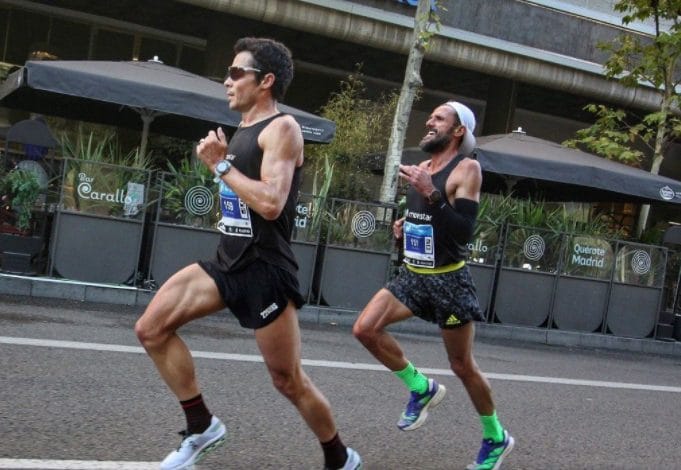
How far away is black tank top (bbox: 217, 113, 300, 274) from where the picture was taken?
395 centimetres

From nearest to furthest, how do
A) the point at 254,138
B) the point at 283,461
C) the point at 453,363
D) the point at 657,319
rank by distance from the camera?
1. the point at 254,138
2. the point at 283,461
3. the point at 453,363
4. the point at 657,319

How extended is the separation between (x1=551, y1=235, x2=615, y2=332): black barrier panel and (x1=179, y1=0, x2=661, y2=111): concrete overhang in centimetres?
548

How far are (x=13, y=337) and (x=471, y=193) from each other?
3.87 meters

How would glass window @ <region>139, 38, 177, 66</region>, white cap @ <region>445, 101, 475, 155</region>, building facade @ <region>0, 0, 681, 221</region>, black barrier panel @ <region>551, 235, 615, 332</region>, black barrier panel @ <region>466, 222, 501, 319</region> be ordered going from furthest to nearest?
glass window @ <region>139, 38, 177, 66</region> → building facade @ <region>0, 0, 681, 221</region> → black barrier panel @ <region>551, 235, 615, 332</region> → black barrier panel @ <region>466, 222, 501, 319</region> → white cap @ <region>445, 101, 475, 155</region>

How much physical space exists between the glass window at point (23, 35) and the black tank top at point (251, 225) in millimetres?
15368

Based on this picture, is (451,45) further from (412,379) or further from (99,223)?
(412,379)

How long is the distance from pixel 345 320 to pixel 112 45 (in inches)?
384

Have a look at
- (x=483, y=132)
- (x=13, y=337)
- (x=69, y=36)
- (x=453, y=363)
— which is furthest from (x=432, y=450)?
(x=483, y=132)

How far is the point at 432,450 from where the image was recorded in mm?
5293

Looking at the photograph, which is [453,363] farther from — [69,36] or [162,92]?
[69,36]

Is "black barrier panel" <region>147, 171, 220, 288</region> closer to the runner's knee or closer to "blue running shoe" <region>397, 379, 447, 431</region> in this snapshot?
"blue running shoe" <region>397, 379, 447, 431</region>

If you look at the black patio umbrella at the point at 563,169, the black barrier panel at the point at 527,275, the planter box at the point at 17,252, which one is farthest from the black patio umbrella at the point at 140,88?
the black barrier panel at the point at 527,275

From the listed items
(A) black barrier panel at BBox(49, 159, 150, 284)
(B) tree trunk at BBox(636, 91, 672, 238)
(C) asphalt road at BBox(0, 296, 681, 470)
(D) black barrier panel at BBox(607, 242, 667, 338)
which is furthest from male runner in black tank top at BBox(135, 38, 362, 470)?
(B) tree trunk at BBox(636, 91, 672, 238)

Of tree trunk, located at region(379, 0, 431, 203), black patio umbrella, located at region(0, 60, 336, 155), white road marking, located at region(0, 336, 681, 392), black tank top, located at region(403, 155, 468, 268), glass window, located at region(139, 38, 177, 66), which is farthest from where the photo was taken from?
glass window, located at region(139, 38, 177, 66)
